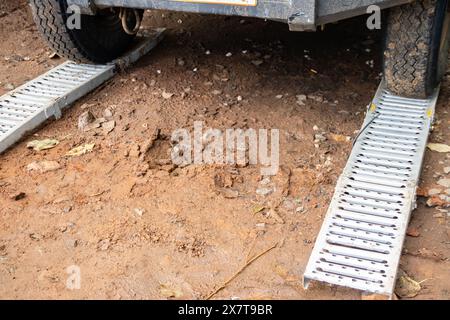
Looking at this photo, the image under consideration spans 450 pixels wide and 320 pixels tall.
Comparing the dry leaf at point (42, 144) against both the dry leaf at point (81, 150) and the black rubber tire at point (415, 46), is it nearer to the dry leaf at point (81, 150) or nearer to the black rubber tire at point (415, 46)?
the dry leaf at point (81, 150)

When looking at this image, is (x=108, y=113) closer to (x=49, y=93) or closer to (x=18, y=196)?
(x=49, y=93)

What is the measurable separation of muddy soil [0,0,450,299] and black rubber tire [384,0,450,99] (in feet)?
0.86

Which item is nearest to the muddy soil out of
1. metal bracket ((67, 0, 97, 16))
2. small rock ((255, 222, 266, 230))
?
small rock ((255, 222, 266, 230))

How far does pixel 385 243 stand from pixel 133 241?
115 cm

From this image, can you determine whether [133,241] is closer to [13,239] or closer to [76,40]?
[13,239]

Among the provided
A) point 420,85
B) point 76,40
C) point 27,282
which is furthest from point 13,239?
point 420,85

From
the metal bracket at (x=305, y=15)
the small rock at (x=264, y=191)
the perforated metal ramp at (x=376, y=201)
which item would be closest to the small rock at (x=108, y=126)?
the small rock at (x=264, y=191)

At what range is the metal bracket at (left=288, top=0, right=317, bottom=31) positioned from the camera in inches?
118

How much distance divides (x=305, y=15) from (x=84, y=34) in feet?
5.61

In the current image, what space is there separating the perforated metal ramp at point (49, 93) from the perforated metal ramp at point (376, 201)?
5.90ft

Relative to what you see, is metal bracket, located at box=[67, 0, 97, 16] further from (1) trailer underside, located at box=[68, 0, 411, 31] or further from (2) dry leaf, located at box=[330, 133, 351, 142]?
(2) dry leaf, located at box=[330, 133, 351, 142]

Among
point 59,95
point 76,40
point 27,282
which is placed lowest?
point 27,282

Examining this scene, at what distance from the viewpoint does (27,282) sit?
2646 mm

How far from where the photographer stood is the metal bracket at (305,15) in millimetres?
2998
